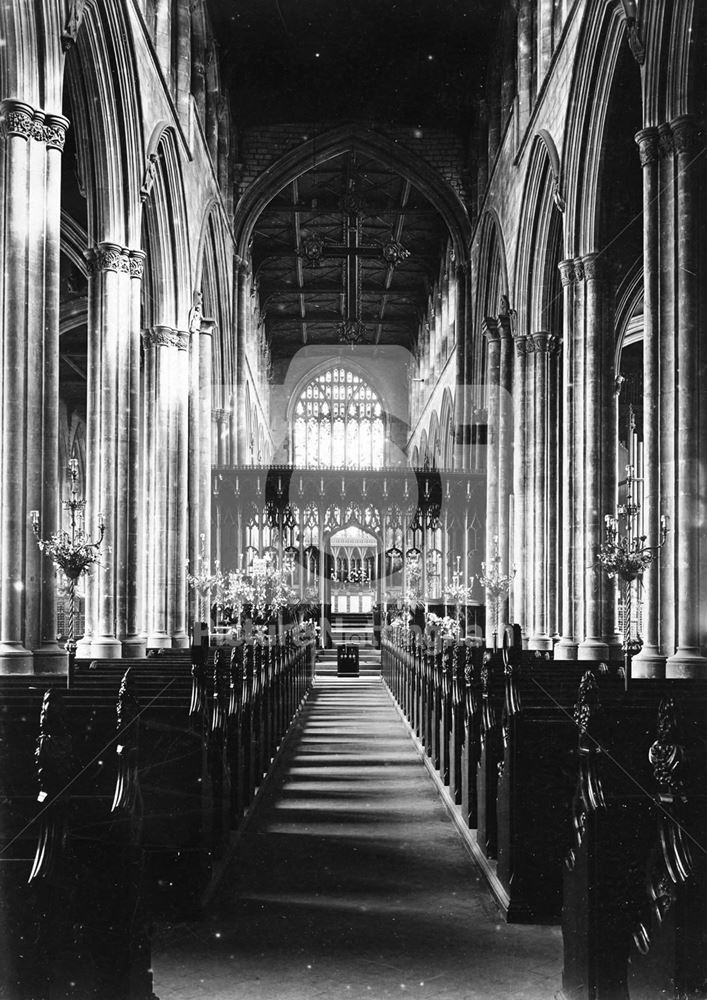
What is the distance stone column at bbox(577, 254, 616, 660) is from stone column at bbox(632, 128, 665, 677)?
3.26 m

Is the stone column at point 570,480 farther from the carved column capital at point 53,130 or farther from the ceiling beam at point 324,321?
the ceiling beam at point 324,321

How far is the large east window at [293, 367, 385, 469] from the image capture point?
148 feet

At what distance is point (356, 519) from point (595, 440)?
13701mm

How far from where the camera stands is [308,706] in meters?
16.5

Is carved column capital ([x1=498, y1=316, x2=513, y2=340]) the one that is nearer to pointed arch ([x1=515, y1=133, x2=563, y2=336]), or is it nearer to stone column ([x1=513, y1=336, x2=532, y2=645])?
pointed arch ([x1=515, y1=133, x2=563, y2=336])

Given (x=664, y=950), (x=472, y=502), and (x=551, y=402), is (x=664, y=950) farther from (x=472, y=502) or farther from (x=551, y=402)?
(x=472, y=502)

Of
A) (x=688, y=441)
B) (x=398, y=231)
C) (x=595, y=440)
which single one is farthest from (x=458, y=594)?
(x=688, y=441)

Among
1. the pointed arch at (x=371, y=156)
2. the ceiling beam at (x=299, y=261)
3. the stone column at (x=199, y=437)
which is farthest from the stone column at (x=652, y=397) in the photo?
the ceiling beam at (x=299, y=261)

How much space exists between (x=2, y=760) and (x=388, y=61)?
2261 centimetres

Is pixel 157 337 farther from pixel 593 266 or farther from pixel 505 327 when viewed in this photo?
pixel 593 266

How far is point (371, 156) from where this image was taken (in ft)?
89.7

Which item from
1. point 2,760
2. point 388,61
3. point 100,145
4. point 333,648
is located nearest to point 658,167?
point 100,145

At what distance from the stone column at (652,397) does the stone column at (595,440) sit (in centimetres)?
326

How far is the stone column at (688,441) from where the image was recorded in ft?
34.8
